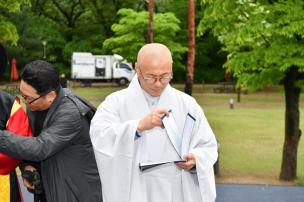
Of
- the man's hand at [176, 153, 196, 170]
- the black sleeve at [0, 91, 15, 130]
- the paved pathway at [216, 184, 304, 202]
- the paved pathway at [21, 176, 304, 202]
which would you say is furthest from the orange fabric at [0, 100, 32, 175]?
the paved pathway at [216, 184, 304, 202]

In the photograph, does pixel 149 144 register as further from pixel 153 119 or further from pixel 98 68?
pixel 98 68

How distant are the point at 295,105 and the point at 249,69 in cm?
122

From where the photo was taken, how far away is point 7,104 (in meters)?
3.65

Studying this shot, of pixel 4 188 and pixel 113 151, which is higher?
pixel 113 151

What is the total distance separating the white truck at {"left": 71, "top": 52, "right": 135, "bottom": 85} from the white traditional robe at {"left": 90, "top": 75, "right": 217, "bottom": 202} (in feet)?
156

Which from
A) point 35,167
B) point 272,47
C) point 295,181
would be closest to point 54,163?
point 35,167

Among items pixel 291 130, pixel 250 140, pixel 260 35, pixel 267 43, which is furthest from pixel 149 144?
pixel 250 140

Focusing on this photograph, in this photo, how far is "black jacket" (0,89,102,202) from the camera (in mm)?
3641

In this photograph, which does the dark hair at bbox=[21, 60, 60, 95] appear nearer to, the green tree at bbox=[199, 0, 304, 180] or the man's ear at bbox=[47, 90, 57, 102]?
the man's ear at bbox=[47, 90, 57, 102]

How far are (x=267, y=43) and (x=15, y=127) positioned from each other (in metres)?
8.49

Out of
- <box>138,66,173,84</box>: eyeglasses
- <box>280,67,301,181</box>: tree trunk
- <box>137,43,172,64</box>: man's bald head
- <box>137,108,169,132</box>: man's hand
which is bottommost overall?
<box>280,67,301,181</box>: tree trunk

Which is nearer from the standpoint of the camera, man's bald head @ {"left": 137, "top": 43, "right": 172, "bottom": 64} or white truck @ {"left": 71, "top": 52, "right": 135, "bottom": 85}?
man's bald head @ {"left": 137, "top": 43, "right": 172, "bottom": 64}

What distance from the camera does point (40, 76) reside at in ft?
12.0

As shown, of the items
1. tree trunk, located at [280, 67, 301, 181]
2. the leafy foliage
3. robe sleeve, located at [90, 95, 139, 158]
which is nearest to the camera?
robe sleeve, located at [90, 95, 139, 158]
